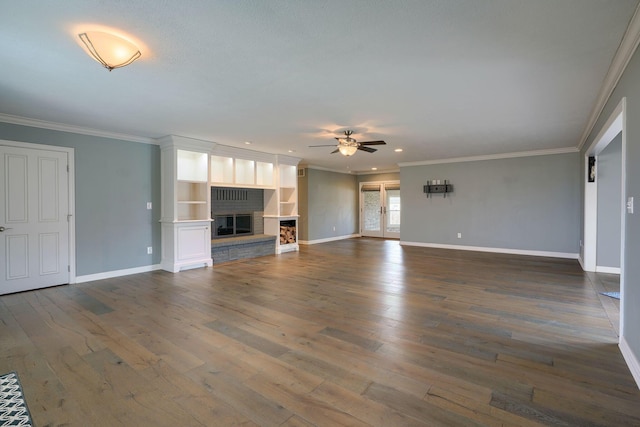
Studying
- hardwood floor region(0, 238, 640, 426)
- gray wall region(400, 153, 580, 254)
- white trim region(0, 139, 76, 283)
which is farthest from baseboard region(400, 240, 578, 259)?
white trim region(0, 139, 76, 283)

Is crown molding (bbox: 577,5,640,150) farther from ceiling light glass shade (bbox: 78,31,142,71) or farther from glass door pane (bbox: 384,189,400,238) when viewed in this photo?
glass door pane (bbox: 384,189,400,238)

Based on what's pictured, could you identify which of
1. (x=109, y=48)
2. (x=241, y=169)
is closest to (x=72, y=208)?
(x=241, y=169)

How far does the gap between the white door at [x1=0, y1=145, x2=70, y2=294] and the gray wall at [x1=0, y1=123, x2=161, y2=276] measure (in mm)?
200

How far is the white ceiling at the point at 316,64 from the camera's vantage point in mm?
2039

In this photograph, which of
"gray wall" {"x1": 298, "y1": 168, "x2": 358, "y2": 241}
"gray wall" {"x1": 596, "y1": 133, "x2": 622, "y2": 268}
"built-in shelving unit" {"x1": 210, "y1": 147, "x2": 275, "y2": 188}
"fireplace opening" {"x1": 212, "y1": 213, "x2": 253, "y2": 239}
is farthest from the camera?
"gray wall" {"x1": 298, "y1": 168, "x2": 358, "y2": 241}

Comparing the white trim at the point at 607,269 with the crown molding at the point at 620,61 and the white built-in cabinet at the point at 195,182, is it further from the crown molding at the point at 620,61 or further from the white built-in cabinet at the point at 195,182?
the white built-in cabinet at the point at 195,182

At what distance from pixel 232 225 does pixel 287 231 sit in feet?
4.91

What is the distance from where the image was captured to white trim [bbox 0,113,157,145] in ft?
14.4

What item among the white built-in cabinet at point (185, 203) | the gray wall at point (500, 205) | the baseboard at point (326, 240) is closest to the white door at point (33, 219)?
the white built-in cabinet at point (185, 203)

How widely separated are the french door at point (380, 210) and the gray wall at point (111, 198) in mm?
7519

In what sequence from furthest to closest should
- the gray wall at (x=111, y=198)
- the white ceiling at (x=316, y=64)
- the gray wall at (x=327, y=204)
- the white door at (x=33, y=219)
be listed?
the gray wall at (x=327, y=204)
the gray wall at (x=111, y=198)
the white door at (x=33, y=219)
the white ceiling at (x=316, y=64)

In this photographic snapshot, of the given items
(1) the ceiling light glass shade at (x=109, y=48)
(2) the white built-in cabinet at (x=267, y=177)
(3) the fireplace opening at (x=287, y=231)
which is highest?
(1) the ceiling light glass shade at (x=109, y=48)

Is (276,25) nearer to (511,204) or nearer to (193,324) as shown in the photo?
(193,324)

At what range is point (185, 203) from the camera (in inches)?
241
